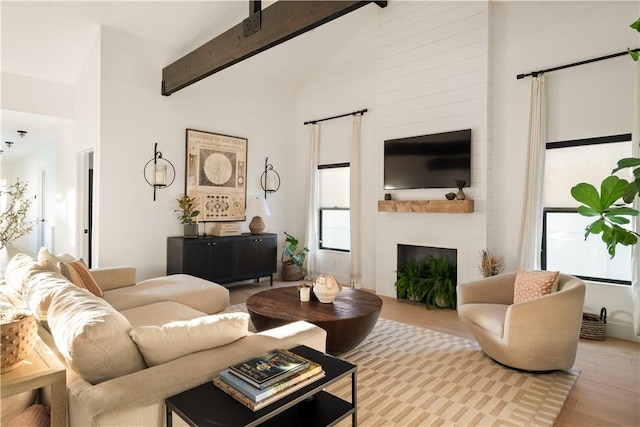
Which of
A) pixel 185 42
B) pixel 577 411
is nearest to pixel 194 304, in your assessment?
pixel 577 411

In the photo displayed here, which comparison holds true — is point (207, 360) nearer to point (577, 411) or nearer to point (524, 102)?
point (577, 411)

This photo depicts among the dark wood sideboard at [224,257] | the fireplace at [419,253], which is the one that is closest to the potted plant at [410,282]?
the fireplace at [419,253]

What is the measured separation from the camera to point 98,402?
1222mm

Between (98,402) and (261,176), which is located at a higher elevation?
(261,176)

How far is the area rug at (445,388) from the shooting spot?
224cm

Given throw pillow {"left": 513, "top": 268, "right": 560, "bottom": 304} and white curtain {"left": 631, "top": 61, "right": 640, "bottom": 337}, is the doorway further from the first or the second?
white curtain {"left": 631, "top": 61, "right": 640, "bottom": 337}

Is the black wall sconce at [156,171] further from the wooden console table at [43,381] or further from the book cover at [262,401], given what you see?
the book cover at [262,401]

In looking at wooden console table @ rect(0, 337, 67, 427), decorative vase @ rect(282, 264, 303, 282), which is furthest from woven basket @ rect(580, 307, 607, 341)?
wooden console table @ rect(0, 337, 67, 427)

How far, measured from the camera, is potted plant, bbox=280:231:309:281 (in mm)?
6273

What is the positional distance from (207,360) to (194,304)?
7.11 feet

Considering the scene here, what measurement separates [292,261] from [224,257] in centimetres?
143

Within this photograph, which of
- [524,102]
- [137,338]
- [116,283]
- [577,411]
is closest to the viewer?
[137,338]

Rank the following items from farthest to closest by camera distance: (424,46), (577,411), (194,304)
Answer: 1. (424,46)
2. (194,304)
3. (577,411)

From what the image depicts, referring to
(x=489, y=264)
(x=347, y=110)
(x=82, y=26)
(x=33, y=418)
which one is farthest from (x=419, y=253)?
(x=82, y=26)
